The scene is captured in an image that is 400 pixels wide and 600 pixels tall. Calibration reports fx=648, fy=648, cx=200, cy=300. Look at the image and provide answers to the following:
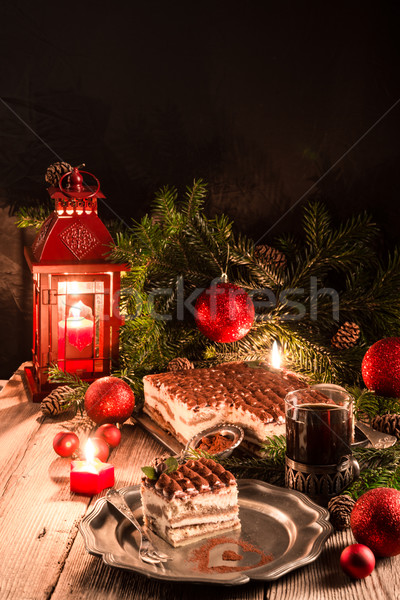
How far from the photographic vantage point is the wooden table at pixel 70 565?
88 centimetres

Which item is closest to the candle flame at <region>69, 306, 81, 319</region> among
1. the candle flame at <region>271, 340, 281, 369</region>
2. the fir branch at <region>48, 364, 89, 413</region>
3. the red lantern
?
the red lantern

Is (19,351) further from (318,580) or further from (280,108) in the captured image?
(318,580)

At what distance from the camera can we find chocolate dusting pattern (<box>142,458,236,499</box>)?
1.02 metres

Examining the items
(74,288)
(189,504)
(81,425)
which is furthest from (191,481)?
(74,288)

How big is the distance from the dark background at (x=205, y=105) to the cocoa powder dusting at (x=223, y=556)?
122 cm

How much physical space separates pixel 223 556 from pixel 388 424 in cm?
56

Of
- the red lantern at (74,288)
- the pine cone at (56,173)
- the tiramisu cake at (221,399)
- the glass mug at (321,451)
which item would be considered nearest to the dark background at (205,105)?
the pine cone at (56,173)

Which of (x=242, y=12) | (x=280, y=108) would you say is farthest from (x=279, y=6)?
(x=280, y=108)

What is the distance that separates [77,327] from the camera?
1.67 metres

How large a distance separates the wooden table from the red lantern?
0.41 m

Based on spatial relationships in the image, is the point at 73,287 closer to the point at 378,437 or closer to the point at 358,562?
the point at 378,437

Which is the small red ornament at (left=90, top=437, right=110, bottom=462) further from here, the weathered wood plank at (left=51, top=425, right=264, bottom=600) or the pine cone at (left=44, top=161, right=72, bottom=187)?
the pine cone at (left=44, top=161, right=72, bottom=187)

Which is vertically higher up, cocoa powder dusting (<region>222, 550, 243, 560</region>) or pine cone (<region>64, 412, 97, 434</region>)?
pine cone (<region>64, 412, 97, 434</region>)

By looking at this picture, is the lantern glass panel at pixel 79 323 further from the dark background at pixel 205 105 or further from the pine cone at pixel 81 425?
the dark background at pixel 205 105
